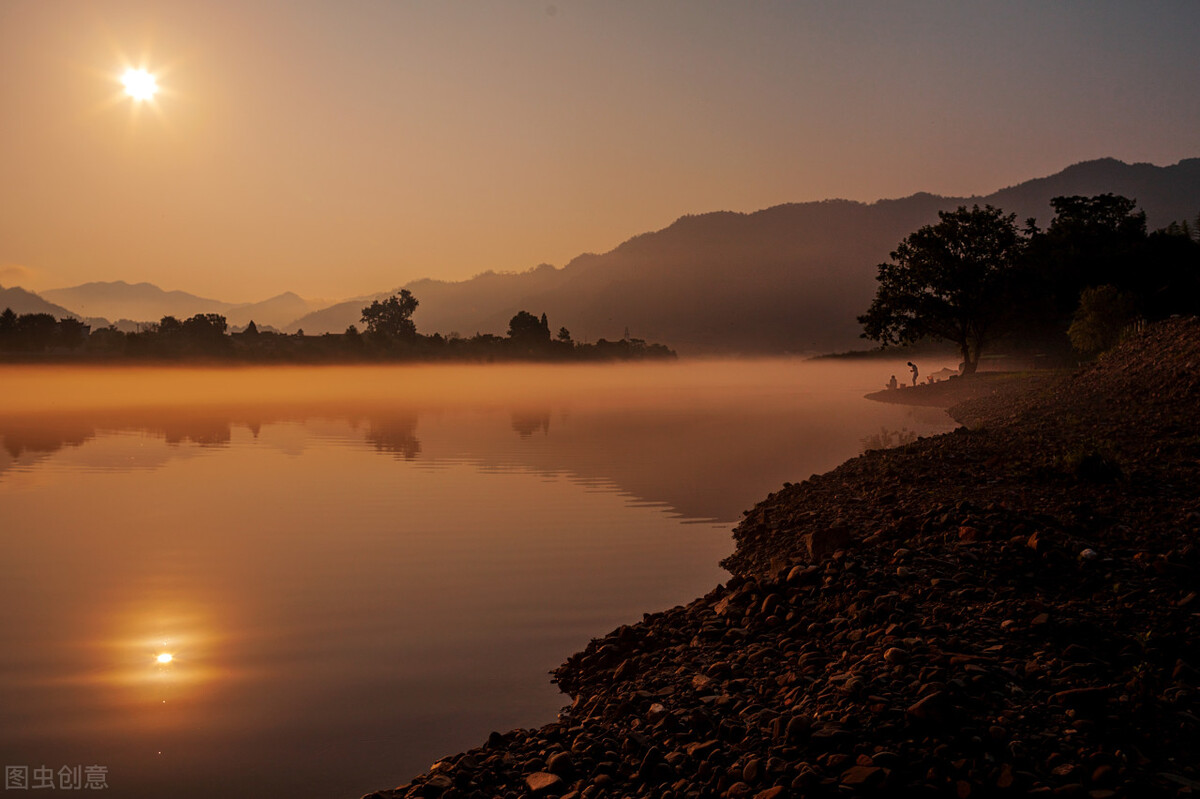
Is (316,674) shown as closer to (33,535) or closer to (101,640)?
(101,640)

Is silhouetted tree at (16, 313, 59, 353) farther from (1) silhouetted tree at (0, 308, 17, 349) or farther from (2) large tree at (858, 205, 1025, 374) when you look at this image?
(2) large tree at (858, 205, 1025, 374)

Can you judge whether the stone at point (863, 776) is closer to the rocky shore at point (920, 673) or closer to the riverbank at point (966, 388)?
the rocky shore at point (920, 673)

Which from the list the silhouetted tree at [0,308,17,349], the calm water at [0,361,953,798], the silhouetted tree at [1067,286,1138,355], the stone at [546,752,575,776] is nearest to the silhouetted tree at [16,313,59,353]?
the silhouetted tree at [0,308,17,349]

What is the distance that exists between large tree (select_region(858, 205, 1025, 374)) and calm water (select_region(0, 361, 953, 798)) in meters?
31.0

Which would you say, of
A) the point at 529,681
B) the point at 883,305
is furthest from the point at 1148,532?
the point at 883,305

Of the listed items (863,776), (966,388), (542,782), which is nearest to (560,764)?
(542,782)

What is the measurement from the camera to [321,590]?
1534 centimetres

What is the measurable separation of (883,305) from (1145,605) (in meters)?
63.6

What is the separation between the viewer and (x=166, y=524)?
22531 millimetres

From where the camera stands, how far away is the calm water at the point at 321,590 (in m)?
9.25

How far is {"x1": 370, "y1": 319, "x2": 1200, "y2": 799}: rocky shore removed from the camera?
251 inches

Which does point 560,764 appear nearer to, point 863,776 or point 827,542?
point 863,776

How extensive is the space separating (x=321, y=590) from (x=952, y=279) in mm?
63078

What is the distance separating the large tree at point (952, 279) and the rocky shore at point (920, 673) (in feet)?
182
